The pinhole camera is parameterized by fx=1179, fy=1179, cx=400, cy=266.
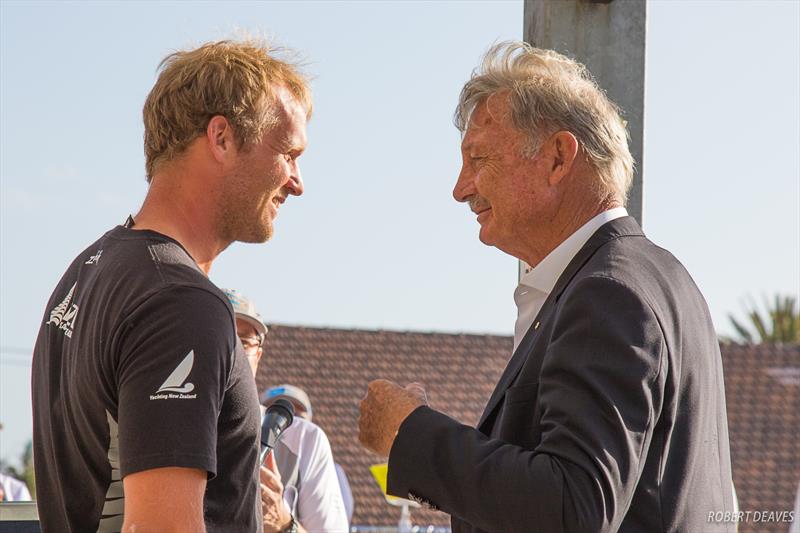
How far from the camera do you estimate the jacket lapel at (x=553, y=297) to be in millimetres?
2479

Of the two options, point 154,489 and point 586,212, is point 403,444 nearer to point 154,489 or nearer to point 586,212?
point 154,489

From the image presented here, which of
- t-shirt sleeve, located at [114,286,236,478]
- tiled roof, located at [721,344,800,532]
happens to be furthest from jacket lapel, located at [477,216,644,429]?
tiled roof, located at [721,344,800,532]

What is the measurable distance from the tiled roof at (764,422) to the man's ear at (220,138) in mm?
20897

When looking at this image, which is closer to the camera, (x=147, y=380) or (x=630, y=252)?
(x=147, y=380)

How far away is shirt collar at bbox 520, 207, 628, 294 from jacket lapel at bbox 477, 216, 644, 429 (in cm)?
5

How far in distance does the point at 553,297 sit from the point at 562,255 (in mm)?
179

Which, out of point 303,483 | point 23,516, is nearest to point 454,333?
point 303,483

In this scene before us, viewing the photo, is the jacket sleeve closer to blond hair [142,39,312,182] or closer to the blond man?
the blond man

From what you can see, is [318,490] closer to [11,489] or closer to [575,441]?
[11,489]

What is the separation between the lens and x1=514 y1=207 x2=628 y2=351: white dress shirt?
2.63 metres

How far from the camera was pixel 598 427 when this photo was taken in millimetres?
2131

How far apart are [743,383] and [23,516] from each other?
22756 mm

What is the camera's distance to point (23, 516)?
327 centimetres

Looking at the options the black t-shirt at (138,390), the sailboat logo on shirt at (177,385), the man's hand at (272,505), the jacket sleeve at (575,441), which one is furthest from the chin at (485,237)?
the man's hand at (272,505)
